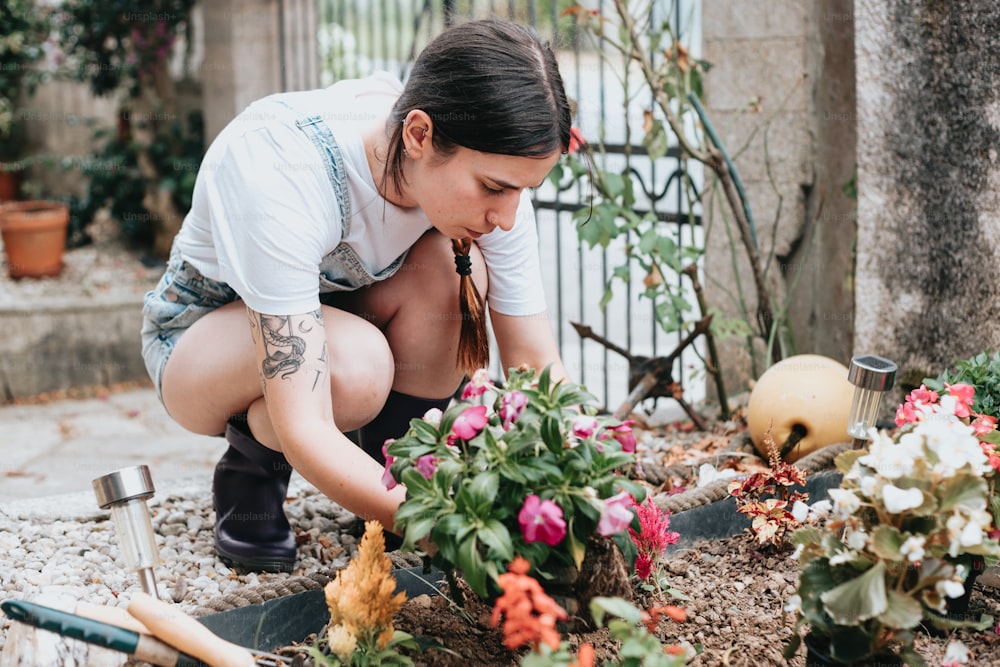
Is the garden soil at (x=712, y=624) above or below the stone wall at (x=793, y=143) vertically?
below

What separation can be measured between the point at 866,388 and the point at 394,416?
931mm

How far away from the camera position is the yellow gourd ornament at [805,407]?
2.43 meters

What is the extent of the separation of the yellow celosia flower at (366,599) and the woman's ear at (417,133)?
0.65 m

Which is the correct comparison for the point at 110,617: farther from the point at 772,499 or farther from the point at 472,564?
the point at 772,499

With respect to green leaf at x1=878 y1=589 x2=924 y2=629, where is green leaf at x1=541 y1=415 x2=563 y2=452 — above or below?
above

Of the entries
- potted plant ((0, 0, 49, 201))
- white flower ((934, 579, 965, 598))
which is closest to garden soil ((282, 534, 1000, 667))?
white flower ((934, 579, 965, 598))

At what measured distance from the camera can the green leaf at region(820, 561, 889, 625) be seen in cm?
127

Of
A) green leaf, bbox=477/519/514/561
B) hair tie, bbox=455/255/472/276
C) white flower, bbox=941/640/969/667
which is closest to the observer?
green leaf, bbox=477/519/514/561

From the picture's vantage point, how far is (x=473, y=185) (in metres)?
1.67

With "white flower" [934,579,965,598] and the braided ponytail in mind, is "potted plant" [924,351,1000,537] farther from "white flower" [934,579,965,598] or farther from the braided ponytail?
the braided ponytail

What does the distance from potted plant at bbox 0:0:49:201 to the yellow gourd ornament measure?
16.1 feet

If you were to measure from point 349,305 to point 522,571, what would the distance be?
101 cm

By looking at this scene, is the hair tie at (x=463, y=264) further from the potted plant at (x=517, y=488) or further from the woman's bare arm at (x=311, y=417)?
the potted plant at (x=517, y=488)

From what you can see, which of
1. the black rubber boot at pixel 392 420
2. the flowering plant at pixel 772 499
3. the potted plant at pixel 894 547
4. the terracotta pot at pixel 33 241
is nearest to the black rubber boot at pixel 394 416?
the black rubber boot at pixel 392 420
